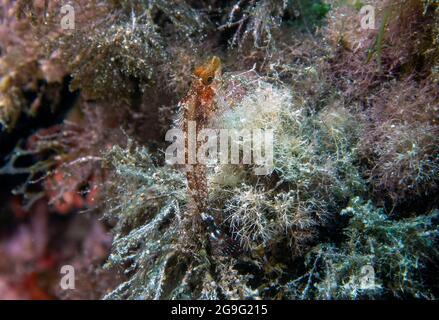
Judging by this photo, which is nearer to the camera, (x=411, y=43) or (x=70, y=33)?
(x=411, y=43)

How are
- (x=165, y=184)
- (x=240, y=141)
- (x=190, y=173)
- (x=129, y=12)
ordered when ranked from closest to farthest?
1. (x=190, y=173)
2. (x=240, y=141)
3. (x=165, y=184)
4. (x=129, y=12)

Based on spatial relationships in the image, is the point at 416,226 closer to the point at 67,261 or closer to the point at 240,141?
the point at 240,141

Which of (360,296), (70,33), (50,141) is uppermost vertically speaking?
(70,33)

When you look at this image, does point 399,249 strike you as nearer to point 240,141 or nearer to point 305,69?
point 240,141

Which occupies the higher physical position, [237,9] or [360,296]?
[237,9]

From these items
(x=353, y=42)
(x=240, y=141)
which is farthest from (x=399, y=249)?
(x=353, y=42)

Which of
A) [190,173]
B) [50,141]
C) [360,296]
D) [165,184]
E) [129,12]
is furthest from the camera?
[50,141]

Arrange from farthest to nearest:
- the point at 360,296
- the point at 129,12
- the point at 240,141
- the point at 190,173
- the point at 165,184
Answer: the point at 129,12 → the point at 165,184 → the point at 240,141 → the point at 190,173 → the point at 360,296

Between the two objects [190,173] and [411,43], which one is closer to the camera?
[190,173]

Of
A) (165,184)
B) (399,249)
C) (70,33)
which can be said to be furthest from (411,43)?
(70,33)
